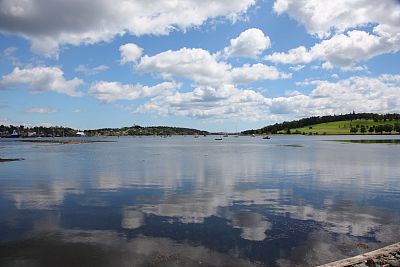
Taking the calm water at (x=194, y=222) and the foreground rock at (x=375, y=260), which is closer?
the foreground rock at (x=375, y=260)

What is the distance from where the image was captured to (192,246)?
667 inches

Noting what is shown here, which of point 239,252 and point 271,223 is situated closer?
point 239,252

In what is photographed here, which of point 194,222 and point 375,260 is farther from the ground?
point 375,260

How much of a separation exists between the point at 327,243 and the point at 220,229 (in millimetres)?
5421

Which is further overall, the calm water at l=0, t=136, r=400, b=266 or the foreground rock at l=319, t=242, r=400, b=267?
the calm water at l=0, t=136, r=400, b=266

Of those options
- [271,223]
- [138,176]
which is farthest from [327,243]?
[138,176]

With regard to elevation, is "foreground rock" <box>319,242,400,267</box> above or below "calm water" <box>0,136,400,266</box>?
above

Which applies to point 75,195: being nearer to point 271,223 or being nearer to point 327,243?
point 271,223

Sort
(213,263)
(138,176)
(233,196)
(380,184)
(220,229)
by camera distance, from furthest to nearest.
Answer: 1. (138,176)
2. (380,184)
3. (233,196)
4. (220,229)
5. (213,263)

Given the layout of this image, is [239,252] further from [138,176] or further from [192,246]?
[138,176]

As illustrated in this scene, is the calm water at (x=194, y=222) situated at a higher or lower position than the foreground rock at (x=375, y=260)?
lower

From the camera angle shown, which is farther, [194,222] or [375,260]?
[194,222]

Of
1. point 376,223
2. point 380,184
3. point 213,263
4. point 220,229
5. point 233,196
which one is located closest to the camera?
point 213,263

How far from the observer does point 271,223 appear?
20906 mm
